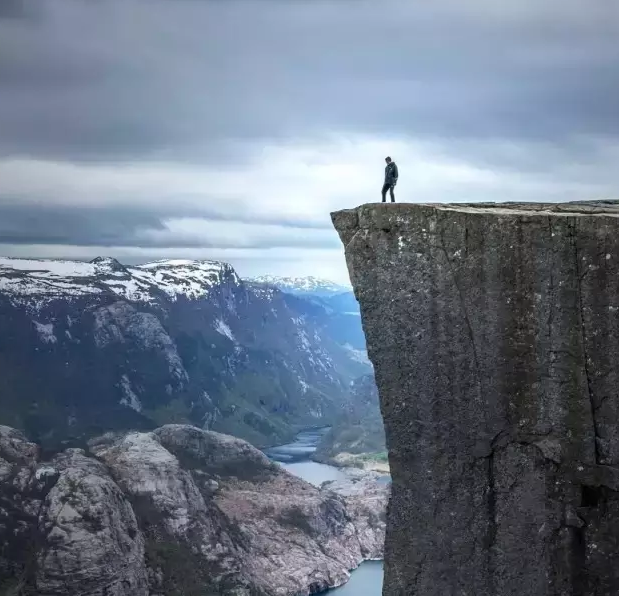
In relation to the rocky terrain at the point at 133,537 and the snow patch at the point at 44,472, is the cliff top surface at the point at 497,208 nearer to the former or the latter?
the rocky terrain at the point at 133,537

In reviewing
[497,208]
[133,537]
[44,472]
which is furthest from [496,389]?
[44,472]

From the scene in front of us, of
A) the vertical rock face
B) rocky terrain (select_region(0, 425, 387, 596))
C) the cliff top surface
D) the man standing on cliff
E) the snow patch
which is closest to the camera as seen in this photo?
the vertical rock face

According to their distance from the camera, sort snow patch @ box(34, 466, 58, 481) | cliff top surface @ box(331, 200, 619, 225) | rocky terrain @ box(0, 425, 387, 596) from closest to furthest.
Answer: cliff top surface @ box(331, 200, 619, 225), rocky terrain @ box(0, 425, 387, 596), snow patch @ box(34, 466, 58, 481)

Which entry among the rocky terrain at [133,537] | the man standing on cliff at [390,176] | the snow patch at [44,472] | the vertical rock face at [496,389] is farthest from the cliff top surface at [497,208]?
the snow patch at [44,472]

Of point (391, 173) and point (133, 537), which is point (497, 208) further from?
point (133, 537)

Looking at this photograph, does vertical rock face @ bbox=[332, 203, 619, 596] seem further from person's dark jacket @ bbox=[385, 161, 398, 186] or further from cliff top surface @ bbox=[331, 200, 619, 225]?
person's dark jacket @ bbox=[385, 161, 398, 186]

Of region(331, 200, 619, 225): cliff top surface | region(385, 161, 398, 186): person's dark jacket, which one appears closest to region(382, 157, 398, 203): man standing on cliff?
region(385, 161, 398, 186): person's dark jacket

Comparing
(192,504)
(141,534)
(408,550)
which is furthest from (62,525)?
(408,550)
